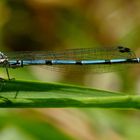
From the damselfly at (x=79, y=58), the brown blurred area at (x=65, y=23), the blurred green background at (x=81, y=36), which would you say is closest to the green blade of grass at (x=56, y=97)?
the damselfly at (x=79, y=58)

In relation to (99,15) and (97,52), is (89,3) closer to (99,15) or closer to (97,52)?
(99,15)

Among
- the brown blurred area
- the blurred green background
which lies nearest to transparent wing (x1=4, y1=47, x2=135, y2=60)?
the blurred green background

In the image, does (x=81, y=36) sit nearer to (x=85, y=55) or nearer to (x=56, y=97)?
(x=85, y=55)

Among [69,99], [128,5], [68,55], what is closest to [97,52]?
[68,55]

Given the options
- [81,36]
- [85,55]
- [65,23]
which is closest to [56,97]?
[85,55]

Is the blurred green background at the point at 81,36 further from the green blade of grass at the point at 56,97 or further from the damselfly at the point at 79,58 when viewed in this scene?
the green blade of grass at the point at 56,97

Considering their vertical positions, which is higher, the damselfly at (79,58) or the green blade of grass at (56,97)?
the damselfly at (79,58)

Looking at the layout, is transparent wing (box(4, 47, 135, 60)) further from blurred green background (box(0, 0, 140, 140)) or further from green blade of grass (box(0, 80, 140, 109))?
green blade of grass (box(0, 80, 140, 109))
